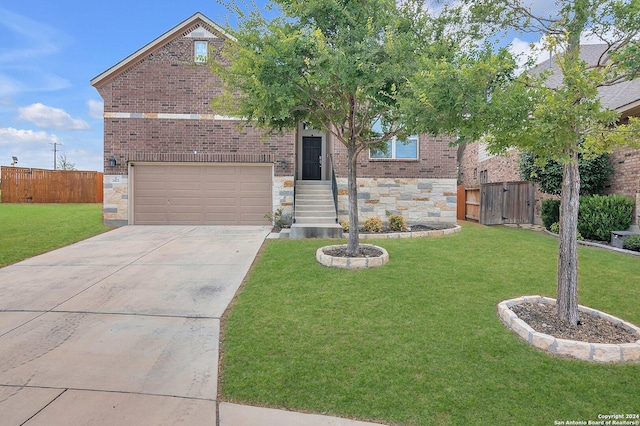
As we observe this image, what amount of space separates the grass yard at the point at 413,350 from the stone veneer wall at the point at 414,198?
525 centimetres

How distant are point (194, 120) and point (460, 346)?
10.7m

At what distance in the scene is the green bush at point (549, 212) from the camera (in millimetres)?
10516

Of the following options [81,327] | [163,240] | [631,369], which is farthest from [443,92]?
[163,240]

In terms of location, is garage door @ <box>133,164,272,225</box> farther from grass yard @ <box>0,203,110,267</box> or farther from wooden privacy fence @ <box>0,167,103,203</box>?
wooden privacy fence @ <box>0,167,103,203</box>

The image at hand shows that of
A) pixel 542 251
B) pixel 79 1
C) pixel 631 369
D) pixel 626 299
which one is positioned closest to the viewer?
pixel 631 369

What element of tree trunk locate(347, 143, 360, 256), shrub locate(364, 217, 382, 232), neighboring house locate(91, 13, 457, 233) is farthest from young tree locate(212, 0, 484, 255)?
neighboring house locate(91, 13, 457, 233)

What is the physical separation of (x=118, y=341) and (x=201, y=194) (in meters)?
8.56

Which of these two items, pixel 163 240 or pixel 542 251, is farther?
pixel 163 240

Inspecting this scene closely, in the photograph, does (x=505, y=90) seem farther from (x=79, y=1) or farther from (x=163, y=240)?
(x=79, y=1)

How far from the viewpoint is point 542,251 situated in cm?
751

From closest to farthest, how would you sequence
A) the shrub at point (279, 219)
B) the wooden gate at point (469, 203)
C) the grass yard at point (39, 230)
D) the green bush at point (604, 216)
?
1. the grass yard at point (39, 230)
2. the green bush at point (604, 216)
3. the shrub at point (279, 219)
4. the wooden gate at point (469, 203)

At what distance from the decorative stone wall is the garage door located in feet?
0.93

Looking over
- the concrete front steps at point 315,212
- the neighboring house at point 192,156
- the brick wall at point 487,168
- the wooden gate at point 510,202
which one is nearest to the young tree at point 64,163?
the neighboring house at point 192,156

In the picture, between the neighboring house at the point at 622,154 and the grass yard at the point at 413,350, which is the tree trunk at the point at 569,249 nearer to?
the grass yard at the point at 413,350
